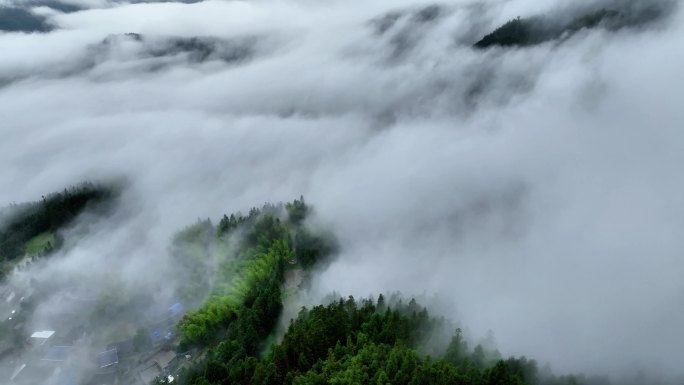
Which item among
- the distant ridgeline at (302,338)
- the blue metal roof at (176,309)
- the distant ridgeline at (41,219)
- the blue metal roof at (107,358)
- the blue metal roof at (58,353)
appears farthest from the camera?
the distant ridgeline at (41,219)

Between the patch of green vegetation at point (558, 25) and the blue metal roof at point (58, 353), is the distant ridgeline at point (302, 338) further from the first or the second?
the patch of green vegetation at point (558, 25)

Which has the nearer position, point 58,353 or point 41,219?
point 58,353

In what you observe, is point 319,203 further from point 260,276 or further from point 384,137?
point 384,137

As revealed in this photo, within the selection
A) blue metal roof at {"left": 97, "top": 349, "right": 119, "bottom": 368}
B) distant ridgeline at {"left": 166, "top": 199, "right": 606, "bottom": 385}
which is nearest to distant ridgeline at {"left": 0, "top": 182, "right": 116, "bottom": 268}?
blue metal roof at {"left": 97, "top": 349, "right": 119, "bottom": 368}

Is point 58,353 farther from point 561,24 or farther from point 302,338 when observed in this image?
point 561,24

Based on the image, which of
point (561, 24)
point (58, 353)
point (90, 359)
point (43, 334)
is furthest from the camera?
point (561, 24)

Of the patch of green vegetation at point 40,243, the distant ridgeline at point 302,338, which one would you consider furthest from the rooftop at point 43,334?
the patch of green vegetation at point 40,243

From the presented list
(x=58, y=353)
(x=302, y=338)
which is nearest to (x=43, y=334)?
(x=58, y=353)
